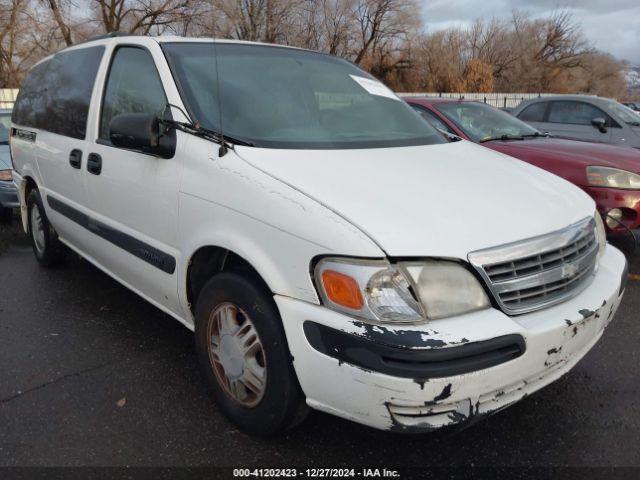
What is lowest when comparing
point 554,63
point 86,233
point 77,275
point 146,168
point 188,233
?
point 77,275

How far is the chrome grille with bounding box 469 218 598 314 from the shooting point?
1960 millimetres

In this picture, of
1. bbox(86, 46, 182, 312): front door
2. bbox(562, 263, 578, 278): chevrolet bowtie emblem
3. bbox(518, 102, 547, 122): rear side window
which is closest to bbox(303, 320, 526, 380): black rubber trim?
bbox(562, 263, 578, 278): chevrolet bowtie emblem

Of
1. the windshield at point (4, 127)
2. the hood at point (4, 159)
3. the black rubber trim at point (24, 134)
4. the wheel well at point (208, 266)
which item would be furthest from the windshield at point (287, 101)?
the windshield at point (4, 127)

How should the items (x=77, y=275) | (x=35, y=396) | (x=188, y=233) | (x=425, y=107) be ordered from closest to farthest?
(x=188, y=233) → (x=35, y=396) → (x=77, y=275) → (x=425, y=107)

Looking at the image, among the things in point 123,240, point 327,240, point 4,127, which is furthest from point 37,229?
point 4,127

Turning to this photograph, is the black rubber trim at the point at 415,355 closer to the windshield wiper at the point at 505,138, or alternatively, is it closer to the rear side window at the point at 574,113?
the windshield wiper at the point at 505,138

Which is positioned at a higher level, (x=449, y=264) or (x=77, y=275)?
(x=449, y=264)

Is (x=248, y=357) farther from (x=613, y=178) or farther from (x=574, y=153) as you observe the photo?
(x=574, y=153)

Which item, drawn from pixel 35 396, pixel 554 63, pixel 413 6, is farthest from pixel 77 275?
pixel 554 63

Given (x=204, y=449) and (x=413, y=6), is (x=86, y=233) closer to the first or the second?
(x=204, y=449)

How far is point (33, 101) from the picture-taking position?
4.53m

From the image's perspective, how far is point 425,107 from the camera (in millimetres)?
5980

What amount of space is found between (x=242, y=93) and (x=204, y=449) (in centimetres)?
170

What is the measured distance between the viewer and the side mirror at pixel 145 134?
254 centimetres
